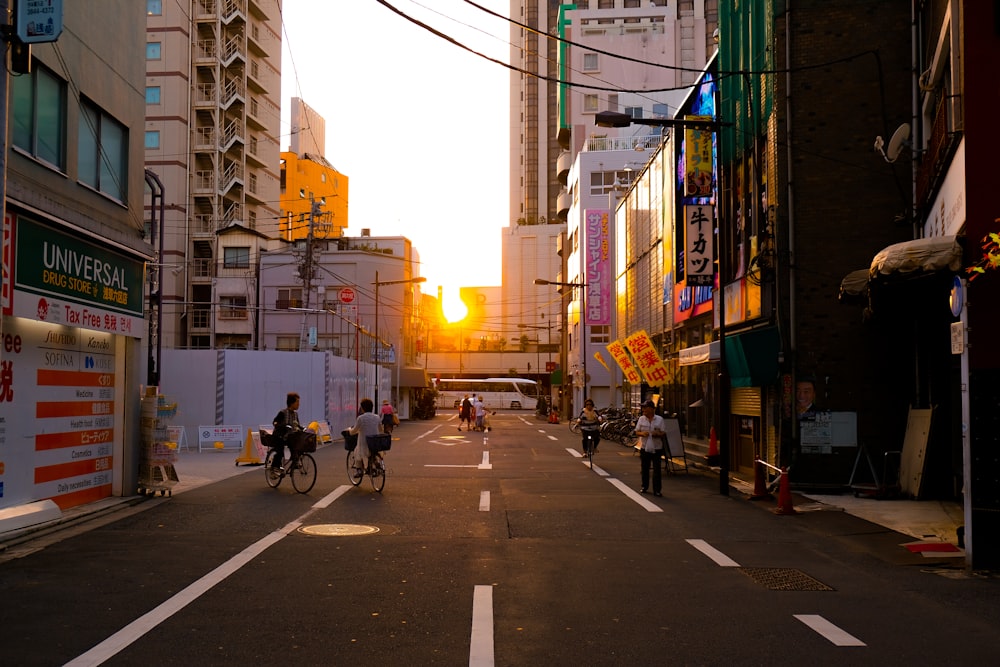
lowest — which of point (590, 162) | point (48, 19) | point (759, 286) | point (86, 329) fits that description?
point (86, 329)

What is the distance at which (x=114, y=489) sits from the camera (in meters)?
15.3

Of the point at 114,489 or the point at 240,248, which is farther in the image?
the point at 240,248

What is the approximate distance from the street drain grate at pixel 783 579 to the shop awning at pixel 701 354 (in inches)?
481

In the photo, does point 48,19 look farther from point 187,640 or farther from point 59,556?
point 187,640

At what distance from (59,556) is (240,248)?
185 ft

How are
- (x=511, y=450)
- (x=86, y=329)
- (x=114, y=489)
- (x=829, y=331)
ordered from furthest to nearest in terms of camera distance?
1. (x=511, y=450)
2. (x=829, y=331)
3. (x=114, y=489)
4. (x=86, y=329)

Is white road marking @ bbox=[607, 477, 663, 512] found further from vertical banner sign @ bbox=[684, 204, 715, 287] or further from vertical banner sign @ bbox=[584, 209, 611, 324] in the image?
vertical banner sign @ bbox=[584, 209, 611, 324]

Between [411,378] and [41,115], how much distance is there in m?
57.0

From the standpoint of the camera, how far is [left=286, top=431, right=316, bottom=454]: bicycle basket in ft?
55.1

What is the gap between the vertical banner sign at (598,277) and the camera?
59.2m

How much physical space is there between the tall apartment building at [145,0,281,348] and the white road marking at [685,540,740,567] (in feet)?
175

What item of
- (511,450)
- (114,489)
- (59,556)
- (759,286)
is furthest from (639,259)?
(59,556)

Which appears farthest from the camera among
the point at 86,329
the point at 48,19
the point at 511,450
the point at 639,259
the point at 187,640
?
the point at 639,259

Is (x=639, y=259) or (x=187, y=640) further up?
(x=639, y=259)
